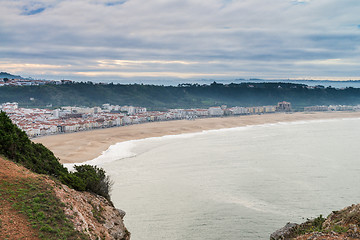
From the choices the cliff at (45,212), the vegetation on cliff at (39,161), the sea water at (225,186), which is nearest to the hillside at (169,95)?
the sea water at (225,186)

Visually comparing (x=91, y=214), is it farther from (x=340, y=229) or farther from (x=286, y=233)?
(x=340, y=229)

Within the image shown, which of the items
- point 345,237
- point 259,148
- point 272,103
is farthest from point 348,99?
point 345,237

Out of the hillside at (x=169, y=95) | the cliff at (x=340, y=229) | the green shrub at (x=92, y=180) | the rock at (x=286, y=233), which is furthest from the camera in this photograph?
the hillside at (x=169, y=95)

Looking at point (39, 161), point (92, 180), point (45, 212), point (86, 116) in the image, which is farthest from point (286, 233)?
point (86, 116)

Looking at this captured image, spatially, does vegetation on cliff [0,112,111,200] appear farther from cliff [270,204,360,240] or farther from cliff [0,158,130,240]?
cliff [270,204,360,240]

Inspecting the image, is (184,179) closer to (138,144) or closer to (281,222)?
(281,222)

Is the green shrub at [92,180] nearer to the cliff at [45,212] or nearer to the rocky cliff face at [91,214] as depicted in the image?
the rocky cliff face at [91,214]

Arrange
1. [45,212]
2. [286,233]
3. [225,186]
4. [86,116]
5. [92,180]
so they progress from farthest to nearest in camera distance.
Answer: [86,116] → [225,186] → [92,180] → [286,233] → [45,212]
